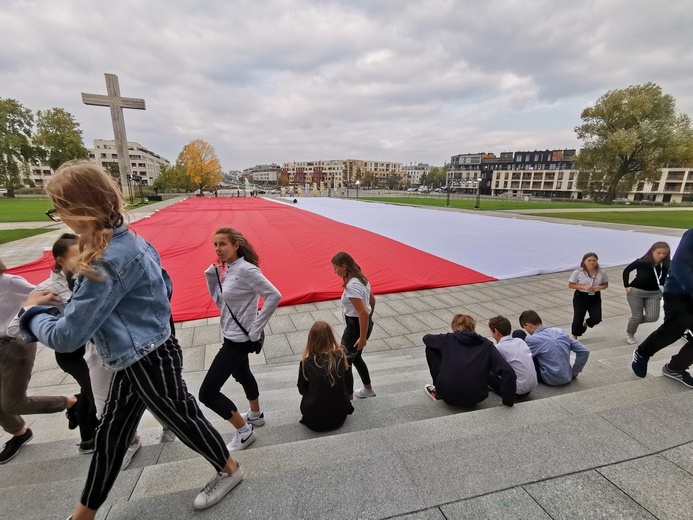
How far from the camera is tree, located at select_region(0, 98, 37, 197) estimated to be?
1662 inches

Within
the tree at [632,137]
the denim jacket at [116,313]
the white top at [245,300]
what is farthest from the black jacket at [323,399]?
the tree at [632,137]

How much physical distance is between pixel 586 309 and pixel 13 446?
668cm

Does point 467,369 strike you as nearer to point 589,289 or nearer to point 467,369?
point 467,369

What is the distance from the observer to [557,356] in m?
3.15

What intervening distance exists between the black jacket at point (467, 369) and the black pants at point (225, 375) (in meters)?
1.70

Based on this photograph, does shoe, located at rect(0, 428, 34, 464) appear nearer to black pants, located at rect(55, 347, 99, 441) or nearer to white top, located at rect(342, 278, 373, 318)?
black pants, located at rect(55, 347, 99, 441)

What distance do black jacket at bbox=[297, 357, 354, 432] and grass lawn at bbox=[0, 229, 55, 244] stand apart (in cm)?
1553

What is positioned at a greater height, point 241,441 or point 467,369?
point 467,369

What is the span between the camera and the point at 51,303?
1.47m

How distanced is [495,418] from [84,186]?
2.66 meters

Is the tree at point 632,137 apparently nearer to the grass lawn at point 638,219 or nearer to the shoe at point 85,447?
the grass lawn at point 638,219

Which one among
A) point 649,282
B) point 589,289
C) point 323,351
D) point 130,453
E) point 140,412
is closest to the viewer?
point 140,412

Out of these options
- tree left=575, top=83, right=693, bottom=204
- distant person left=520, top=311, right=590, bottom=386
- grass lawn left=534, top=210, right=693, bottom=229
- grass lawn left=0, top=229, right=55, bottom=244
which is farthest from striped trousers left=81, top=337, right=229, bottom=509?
tree left=575, top=83, right=693, bottom=204

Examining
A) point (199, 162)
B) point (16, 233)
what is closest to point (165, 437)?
point (16, 233)
